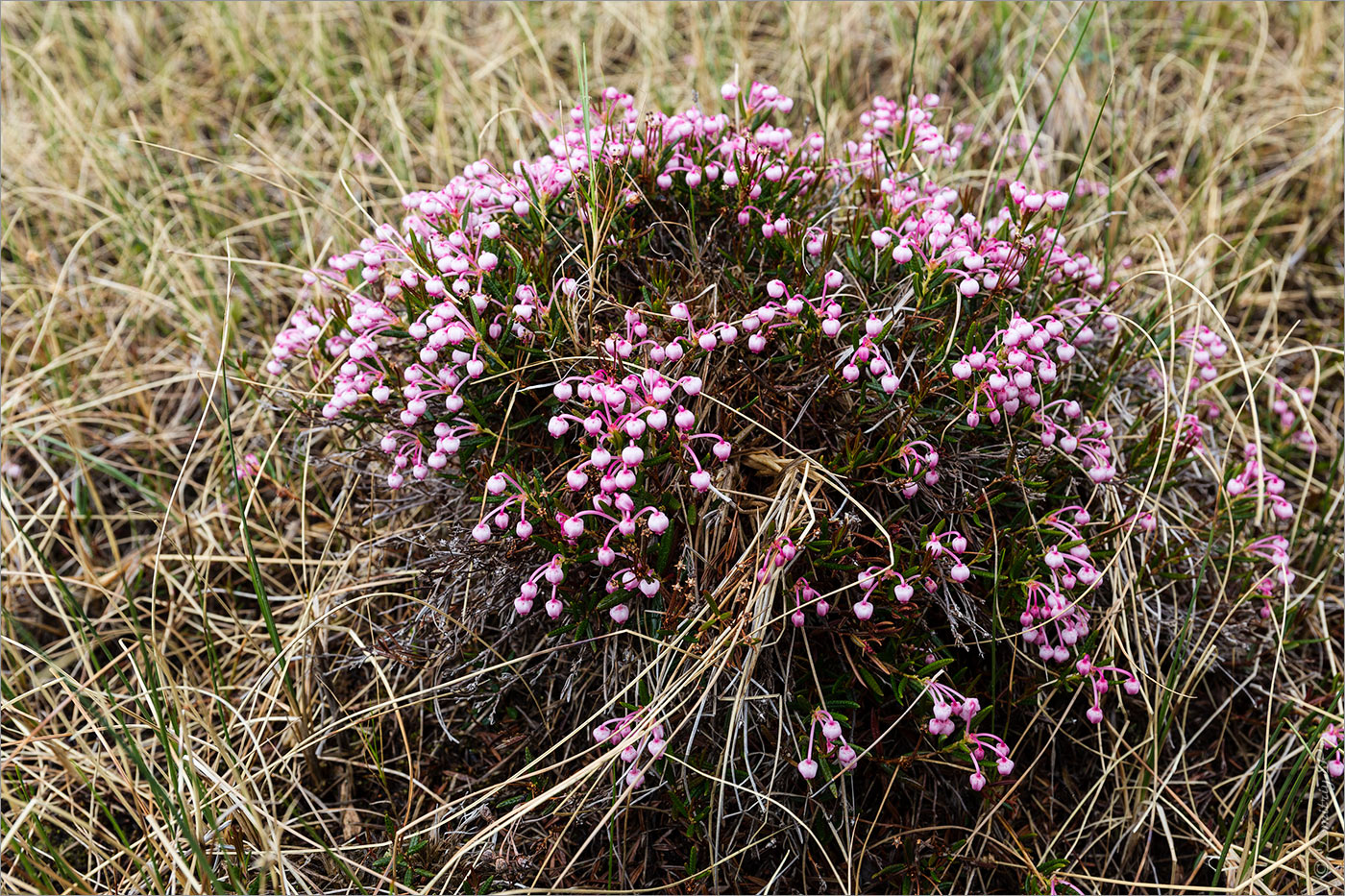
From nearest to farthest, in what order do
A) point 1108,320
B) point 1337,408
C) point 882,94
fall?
1. point 1108,320
2. point 1337,408
3. point 882,94

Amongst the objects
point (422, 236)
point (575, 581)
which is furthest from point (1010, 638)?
point (422, 236)

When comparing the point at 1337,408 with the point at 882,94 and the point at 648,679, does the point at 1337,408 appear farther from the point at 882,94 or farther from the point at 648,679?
the point at 648,679

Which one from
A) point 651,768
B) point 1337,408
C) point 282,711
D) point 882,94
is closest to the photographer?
point 651,768

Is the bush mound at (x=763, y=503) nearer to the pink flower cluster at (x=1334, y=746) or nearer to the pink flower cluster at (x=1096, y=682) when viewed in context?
the pink flower cluster at (x=1096, y=682)

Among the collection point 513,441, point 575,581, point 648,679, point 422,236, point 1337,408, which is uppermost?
point 422,236

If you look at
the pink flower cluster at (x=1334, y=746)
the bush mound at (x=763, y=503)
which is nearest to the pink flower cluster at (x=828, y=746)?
the bush mound at (x=763, y=503)

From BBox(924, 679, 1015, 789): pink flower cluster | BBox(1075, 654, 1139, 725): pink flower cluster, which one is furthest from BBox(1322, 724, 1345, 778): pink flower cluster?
BBox(924, 679, 1015, 789): pink flower cluster
